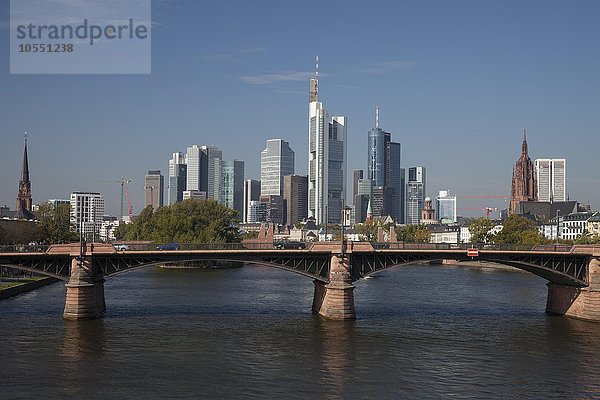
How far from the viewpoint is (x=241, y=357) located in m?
68.9

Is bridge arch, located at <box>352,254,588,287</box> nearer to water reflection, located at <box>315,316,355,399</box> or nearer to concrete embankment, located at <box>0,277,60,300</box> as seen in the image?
water reflection, located at <box>315,316,355,399</box>

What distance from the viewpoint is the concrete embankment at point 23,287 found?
108713mm

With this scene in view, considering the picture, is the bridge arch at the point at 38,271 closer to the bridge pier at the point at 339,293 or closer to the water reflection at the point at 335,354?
the water reflection at the point at 335,354

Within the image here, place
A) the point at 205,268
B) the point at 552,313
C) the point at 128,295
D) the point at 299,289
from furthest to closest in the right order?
the point at 205,268, the point at 299,289, the point at 128,295, the point at 552,313

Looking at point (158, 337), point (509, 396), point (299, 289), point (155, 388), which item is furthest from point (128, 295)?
point (509, 396)

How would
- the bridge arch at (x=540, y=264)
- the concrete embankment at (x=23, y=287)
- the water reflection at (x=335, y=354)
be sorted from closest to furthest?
the water reflection at (x=335, y=354), the bridge arch at (x=540, y=264), the concrete embankment at (x=23, y=287)

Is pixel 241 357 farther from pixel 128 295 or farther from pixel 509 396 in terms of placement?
pixel 128 295

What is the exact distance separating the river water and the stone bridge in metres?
2.72

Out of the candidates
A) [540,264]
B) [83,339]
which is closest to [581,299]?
[540,264]

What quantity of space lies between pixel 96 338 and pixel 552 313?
56.3m

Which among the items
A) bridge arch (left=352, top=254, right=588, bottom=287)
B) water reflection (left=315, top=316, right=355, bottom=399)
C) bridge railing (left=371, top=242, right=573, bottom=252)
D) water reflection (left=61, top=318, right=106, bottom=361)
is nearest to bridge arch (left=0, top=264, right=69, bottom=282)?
water reflection (left=61, top=318, right=106, bottom=361)

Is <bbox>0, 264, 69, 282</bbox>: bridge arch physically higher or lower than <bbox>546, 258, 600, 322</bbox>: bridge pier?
higher

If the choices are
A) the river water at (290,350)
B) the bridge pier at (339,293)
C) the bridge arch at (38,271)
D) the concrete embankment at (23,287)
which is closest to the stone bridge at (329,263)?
the bridge pier at (339,293)

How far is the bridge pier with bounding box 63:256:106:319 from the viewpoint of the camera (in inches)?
3410
